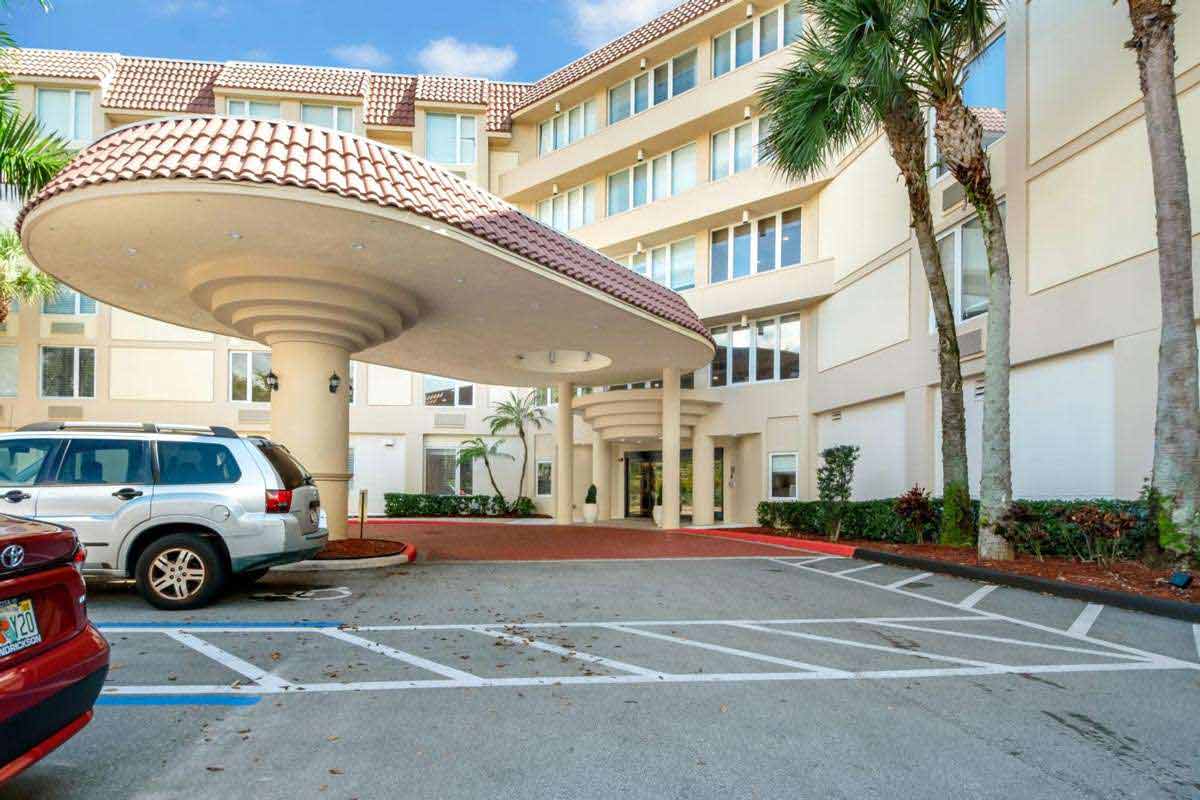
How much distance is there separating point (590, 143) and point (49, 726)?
82.7ft

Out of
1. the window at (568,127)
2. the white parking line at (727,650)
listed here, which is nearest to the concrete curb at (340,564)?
the white parking line at (727,650)

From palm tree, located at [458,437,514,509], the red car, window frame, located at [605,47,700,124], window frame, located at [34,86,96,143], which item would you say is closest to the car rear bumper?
the red car

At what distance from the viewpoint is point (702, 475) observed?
22922 millimetres

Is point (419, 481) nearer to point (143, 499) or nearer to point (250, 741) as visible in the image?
point (143, 499)

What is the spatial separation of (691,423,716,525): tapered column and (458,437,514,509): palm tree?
7367 millimetres

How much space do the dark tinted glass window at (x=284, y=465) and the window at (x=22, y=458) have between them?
1990mm

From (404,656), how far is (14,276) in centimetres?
2376

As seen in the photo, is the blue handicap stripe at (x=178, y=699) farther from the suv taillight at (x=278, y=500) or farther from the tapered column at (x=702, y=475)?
the tapered column at (x=702, y=475)

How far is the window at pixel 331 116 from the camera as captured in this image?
93.7ft

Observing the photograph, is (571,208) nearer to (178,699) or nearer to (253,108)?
(253,108)

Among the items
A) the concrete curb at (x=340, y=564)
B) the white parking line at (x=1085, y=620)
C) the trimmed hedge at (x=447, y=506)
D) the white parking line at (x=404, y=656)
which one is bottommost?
the trimmed hedge at (x=447, y=506)

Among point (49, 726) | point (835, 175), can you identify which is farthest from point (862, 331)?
point (49, 726)

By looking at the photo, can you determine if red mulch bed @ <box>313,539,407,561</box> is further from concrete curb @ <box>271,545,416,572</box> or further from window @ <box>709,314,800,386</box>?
window @ <box>709,314,800,386</box>

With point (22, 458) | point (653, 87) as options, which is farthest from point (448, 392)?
point (22, 458)
